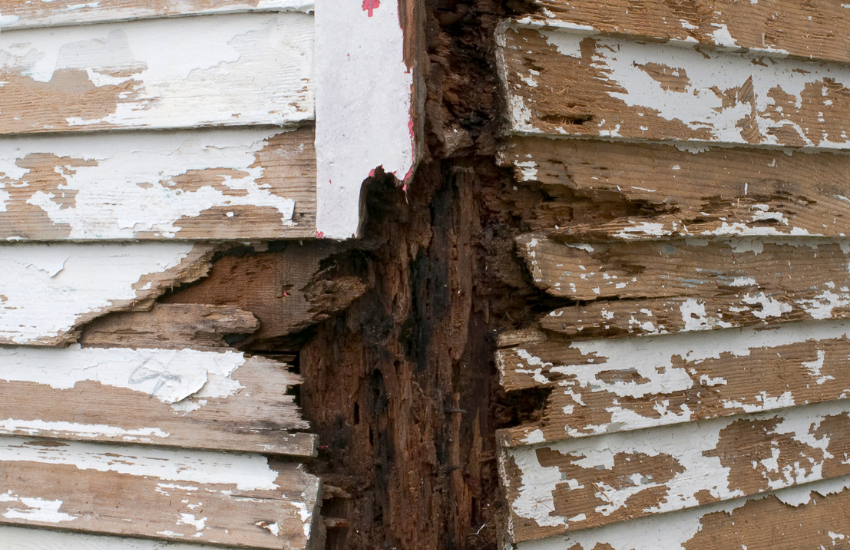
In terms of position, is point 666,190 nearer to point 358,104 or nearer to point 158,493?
point 358,104

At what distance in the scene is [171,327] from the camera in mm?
1336

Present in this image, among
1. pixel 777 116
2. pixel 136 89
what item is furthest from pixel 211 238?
pixel 777 116

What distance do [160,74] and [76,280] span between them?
1.66 feet

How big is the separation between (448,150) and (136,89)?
70 cm

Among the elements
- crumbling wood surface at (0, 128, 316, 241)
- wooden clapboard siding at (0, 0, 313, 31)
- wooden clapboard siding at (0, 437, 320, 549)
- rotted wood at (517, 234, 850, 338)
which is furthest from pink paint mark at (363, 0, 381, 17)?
wooden clapboard siding at (0, 437, 320, 549)

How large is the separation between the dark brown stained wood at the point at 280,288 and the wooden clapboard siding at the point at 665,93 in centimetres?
52

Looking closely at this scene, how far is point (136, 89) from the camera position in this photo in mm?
1308

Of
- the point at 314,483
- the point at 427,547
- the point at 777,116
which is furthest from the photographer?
the point at 777,116

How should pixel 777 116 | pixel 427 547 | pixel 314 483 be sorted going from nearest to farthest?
pixel 314 483 < pixel 427 547 < pixel 777 116

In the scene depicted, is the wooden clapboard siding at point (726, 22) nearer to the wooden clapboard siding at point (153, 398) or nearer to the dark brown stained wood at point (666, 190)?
the dark brown stained wood at point (666, 190)

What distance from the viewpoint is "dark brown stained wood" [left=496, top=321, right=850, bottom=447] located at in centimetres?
137

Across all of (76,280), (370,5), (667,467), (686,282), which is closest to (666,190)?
(686,282)

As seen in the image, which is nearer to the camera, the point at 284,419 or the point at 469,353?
the point at 284,419

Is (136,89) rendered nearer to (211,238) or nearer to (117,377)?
(211,238)
